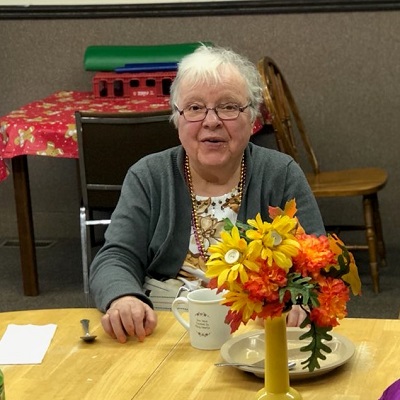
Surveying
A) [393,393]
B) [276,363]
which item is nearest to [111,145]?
[276,363]

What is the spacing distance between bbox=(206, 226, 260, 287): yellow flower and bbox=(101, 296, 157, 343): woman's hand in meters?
0.47

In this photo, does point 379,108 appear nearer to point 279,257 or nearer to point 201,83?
point 201,83

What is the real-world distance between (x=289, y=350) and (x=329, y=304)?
0.33m

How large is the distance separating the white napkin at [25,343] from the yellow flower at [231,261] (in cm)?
49

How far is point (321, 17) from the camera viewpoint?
14.7ft

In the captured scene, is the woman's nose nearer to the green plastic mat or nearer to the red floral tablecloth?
the red floral tablecloth

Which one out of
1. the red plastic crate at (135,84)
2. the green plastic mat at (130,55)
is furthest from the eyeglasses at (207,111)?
the green plastic mat at (130,55)

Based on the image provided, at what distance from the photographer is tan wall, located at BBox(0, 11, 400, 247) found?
14.7 ft

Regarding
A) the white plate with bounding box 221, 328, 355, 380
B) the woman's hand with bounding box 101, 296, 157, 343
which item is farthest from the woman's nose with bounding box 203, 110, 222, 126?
the white plate with bounding box 221, 328, 355, 380

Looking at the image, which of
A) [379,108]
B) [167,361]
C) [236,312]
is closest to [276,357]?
[236,312]

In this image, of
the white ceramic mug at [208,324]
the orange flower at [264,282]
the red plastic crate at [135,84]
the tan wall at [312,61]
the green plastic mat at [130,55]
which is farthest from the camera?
the tan wall at [312,61]

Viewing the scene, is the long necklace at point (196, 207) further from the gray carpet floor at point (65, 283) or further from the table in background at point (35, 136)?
the gray carpet floor at point (65, 283)

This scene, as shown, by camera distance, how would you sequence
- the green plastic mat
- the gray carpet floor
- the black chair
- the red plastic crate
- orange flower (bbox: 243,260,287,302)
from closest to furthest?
orange flower (bbox: 243,260,287,302) < the black chair < the gray carpet floor < the red plastic crate < the green plastic mat

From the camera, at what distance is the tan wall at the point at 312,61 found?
4473 mm
